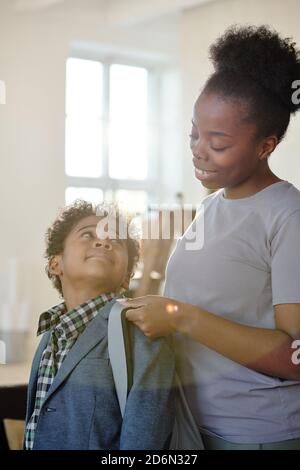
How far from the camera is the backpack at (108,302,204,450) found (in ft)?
2.24

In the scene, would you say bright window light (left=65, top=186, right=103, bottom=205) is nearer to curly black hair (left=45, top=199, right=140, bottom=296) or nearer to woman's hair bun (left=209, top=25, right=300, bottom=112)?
curly black hair (left=45, top=199, right=140, bottom=296)

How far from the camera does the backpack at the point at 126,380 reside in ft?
2.24

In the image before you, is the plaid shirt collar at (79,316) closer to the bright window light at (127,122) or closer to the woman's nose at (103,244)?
the woman's nose at (103,244)

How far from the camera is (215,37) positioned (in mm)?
788

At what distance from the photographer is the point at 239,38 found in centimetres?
73

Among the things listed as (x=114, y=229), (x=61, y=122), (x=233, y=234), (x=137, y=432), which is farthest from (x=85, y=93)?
(x=137, y=432)

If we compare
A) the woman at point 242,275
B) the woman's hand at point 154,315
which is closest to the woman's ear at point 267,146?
the woman at point 242,275

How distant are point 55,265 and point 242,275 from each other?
0.24m

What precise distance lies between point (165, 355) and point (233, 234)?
0.46ft

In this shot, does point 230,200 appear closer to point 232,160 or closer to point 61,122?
point 232,160

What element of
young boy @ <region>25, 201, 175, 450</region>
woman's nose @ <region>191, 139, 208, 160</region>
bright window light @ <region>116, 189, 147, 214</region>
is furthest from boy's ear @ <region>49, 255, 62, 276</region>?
woman's nose @ <region>191, 139, 208, 160</region>

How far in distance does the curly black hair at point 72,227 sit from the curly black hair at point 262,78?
0.19 meters

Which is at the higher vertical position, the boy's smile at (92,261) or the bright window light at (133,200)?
the bright window light at (133,200)

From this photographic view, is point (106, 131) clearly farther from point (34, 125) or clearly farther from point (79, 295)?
point (79, 295)
